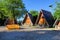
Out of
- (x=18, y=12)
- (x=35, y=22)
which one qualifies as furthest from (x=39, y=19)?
(x=18, y=12)

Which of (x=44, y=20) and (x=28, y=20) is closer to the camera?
(x=44, y=20)

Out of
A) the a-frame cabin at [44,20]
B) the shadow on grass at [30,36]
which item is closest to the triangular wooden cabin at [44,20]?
the a-frame cabin at [44,20]

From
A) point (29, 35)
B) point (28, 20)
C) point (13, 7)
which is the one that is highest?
point (13, 7)

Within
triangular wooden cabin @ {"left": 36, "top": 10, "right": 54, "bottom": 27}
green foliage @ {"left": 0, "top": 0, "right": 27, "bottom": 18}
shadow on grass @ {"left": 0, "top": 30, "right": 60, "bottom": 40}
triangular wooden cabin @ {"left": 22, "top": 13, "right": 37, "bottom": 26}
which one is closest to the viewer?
shadow on grass @ {"left": 0, "top": 30, "right": 60, "bottom": 40}

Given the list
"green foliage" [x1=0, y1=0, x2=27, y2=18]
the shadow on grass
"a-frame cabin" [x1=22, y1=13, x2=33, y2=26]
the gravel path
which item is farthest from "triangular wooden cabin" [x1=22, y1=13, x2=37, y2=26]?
the shadow on grass

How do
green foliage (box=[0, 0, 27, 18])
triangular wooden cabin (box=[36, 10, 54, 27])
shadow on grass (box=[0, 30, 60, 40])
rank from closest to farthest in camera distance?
shadow on grass (box=[0, 30, 60, 40]) → triangular wooden cabin (box=[36, 10, 54, 27]) → green foliage (box=[0, 0, 27, 18])

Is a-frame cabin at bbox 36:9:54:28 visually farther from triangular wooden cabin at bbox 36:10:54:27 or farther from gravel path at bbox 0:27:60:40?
gravel path at bbox 0:27:60:40

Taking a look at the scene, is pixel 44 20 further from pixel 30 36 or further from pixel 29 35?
pixel 30 36

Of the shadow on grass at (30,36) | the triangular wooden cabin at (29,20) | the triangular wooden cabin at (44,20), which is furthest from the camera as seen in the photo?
the triangular wooden cabin at (29,20)

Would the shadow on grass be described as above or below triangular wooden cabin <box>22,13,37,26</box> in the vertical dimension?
above

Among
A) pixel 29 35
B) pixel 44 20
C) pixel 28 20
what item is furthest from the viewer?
pixel 28 20

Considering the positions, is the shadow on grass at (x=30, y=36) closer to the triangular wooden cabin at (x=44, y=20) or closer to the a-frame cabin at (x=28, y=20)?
the triangular wooden cabin at (x=44, y=20)

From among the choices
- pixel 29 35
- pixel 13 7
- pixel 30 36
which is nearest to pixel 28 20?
pixel 13 7

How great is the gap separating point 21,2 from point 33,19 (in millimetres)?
8464
